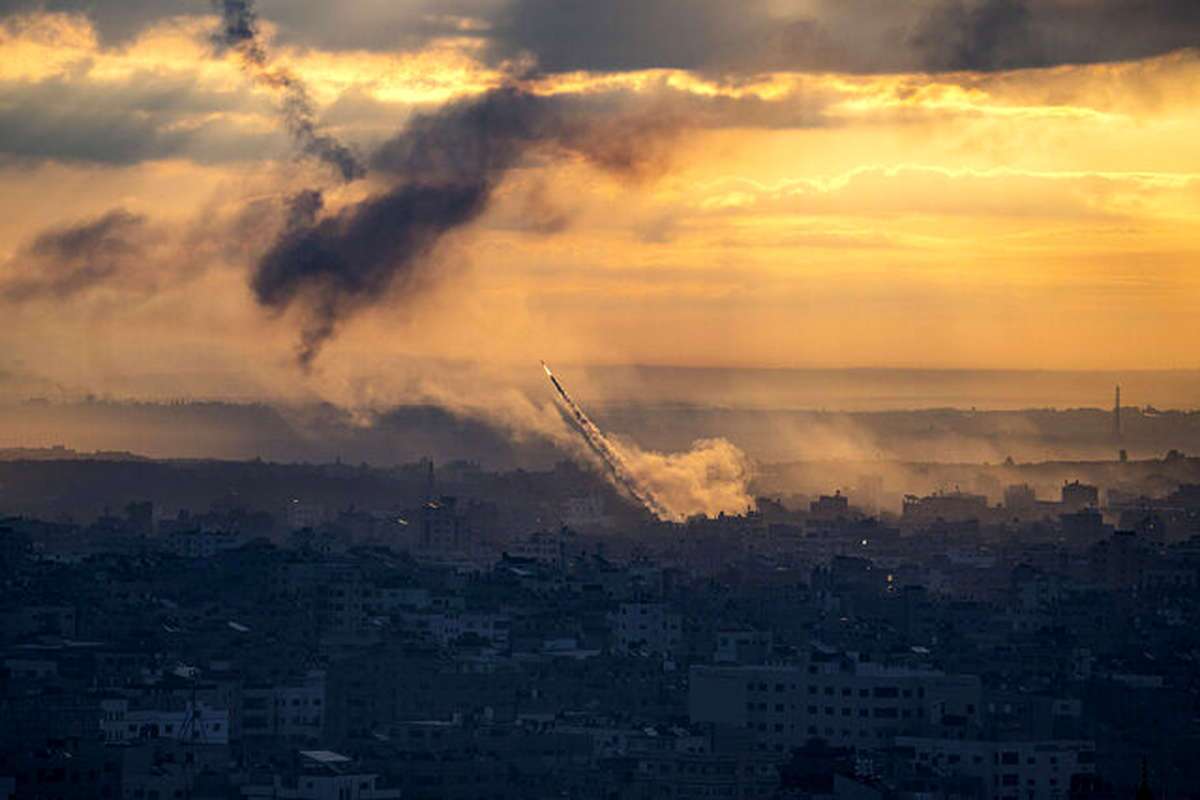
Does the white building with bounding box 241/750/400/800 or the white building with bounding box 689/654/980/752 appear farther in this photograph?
the white building with bounding box 689/654/980/752

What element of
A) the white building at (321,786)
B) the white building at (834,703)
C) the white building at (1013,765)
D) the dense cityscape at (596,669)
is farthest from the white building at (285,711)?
the white building at (321,786)

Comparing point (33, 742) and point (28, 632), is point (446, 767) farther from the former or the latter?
point (28, 632)

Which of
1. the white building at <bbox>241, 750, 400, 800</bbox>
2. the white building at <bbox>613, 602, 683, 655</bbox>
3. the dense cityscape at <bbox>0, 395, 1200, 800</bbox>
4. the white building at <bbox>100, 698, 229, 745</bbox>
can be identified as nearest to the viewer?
the white building at <bbox>241, 750, 400, 800</bbox>

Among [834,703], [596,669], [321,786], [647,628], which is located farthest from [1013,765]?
[647,628]

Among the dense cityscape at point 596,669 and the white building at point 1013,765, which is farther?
the white building at point 1013,765

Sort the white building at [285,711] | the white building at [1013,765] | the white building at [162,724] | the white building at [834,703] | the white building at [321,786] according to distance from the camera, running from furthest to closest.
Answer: the white building at [285,711] → the white building at [834,703] → the white building at [162,724] → the white building at [1013,765] → the white building at [321,786]

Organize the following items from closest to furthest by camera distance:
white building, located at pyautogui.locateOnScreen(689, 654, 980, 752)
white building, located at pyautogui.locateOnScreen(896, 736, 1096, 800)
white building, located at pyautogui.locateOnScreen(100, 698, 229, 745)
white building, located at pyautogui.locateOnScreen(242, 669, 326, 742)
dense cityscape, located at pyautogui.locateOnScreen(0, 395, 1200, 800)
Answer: dense cityscape, located at pyautogui.locateOnScreen(0, 395, 1200, 800) < white building, located at pyautogui.locateOnScreen(896, 736, 1096, 800) < white building, located at pyautogui.locateOnScreen(100, 698, 229, 745) < white building, located at pyautogui.locateOnScreen(689, 654, 980, 752) < white building, located at pyautogui.locateOnScreen(242, 669, 326, 742)

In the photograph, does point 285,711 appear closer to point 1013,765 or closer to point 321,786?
point 1013,765

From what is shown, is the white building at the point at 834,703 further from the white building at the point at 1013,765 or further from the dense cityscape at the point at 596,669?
the white building at the point at 1013,765

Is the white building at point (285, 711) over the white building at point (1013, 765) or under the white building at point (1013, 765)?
over

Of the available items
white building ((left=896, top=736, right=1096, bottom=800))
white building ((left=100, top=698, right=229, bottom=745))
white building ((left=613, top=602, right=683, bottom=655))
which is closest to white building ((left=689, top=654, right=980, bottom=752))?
white building ((left=896, top=736, right=1096, bottom=800))

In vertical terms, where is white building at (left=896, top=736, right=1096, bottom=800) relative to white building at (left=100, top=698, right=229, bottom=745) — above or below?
below

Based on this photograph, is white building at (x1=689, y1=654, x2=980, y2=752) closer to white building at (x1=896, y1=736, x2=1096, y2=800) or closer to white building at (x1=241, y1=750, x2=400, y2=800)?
white building at (x1=896, y1=736, x2=1096, y2=800)
